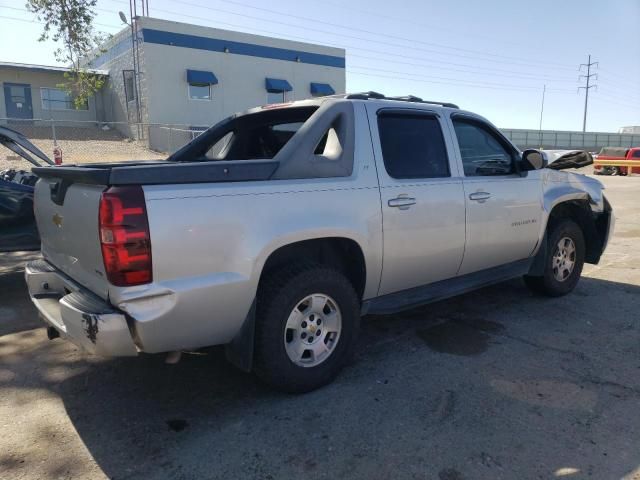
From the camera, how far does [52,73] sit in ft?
88.8

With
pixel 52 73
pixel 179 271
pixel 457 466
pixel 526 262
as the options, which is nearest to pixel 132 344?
pixel 179 271

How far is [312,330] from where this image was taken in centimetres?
349

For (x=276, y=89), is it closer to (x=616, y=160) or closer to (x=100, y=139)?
(x=100, y=139)

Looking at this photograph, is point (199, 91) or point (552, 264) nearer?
point (552, 264)

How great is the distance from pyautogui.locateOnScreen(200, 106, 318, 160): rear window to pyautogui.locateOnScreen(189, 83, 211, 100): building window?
884 inches

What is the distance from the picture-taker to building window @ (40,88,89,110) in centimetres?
2714

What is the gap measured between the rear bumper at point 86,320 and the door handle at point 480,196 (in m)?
2.87

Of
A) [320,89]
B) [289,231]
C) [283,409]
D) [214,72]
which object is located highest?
[214,72]

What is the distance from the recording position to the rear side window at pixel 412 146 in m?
3.93

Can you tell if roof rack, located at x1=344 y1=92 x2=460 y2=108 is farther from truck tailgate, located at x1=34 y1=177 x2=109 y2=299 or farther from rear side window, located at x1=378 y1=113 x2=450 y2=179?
truck tailgate, located at x1=34 y1=177 x2=109 y2=299

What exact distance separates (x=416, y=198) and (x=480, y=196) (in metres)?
0.81

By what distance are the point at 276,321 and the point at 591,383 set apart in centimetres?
224

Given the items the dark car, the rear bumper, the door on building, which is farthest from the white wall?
the rear bumper

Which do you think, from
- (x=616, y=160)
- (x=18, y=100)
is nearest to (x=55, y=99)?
(x=18, y=100)
